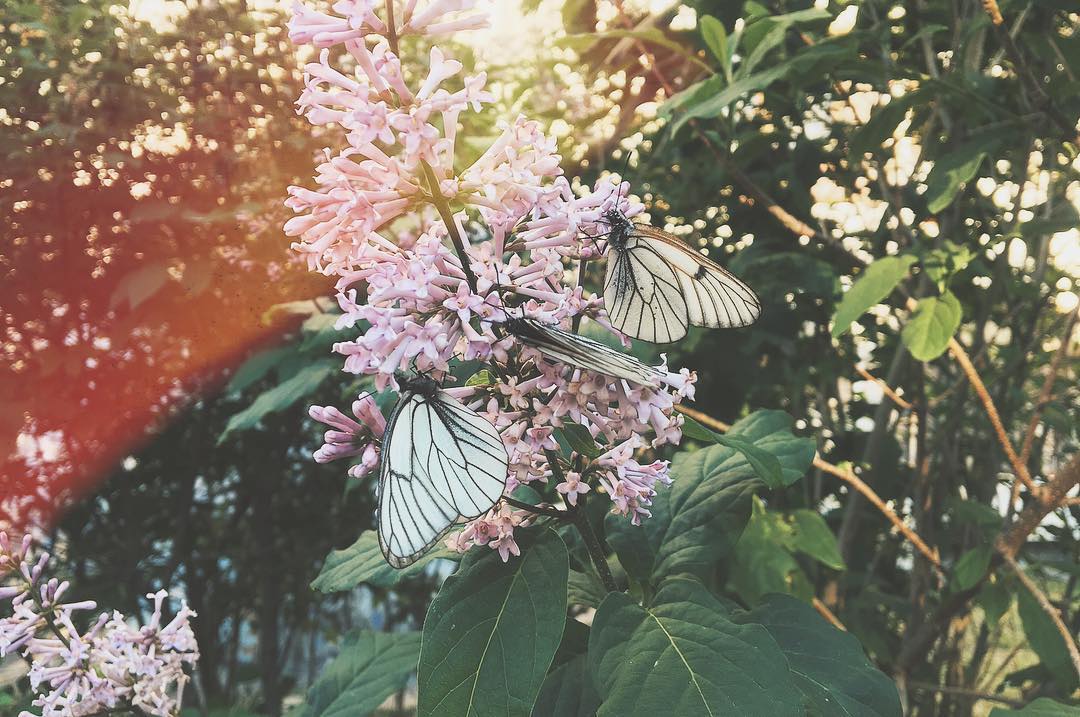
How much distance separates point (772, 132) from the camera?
9.49 ft

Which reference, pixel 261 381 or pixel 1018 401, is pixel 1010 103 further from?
pixel 261 381

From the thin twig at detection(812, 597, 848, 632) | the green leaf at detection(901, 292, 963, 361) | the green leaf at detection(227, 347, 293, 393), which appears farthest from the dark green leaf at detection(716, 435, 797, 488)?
the green leaf at detection(227, 347, 293, 393)

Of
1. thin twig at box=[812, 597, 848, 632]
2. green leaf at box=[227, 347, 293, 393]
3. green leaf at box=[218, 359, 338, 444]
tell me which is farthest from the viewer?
green leaf at box=[227, 347, 293, 393]

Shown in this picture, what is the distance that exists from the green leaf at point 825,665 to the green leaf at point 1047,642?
1.16 metres

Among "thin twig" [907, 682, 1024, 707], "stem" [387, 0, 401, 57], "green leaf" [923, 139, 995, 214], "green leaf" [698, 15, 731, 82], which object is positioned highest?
"green leaf" [698, 15, 731, 82]

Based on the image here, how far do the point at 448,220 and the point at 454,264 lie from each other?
0.25 ft

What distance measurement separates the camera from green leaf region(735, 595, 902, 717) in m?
1.49

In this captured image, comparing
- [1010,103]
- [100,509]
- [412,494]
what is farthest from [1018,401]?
[100,509]

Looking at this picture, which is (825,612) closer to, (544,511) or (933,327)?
(933,327)

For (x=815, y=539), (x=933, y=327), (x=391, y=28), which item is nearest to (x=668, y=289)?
(x=391, y=28)

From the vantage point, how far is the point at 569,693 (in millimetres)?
1534

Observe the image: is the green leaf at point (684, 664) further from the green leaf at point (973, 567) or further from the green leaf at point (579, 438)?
the green leaf at point (973, 567)

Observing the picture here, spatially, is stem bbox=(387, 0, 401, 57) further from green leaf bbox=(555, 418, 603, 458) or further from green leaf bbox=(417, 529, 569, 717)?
green leaf bbox=(417, 529, 569, 717)

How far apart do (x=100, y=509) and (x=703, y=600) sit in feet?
14.7
